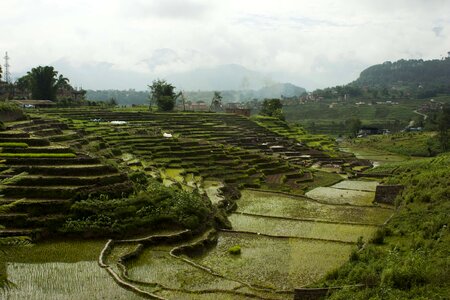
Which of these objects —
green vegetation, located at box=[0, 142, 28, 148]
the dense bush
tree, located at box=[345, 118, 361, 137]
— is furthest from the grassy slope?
tree, located at box=[345, 118, 361, 137]

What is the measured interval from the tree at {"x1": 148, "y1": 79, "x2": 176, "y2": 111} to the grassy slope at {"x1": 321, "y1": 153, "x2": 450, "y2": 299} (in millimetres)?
52553

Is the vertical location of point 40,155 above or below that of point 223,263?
above

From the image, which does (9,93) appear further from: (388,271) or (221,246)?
(388,271)

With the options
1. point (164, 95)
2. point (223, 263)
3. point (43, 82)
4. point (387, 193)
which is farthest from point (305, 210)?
point (43, 82)

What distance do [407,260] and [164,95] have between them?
210 ft

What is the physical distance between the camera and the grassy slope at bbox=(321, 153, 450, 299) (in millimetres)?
11570

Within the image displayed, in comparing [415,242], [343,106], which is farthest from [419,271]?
[343,106]

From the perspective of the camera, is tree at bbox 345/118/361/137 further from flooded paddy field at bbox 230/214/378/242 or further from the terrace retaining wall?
flooded paddy field at bbox 230/214/378/242

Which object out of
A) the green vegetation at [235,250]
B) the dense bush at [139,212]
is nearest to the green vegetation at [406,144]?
the dense bush at [139,212]

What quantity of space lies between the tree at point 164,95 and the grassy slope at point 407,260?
52.6 meters

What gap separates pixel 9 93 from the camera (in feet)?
241

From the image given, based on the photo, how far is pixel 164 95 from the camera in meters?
73.7

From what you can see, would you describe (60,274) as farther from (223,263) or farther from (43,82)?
(43,82)

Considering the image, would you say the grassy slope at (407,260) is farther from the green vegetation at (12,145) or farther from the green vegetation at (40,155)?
the green vegetation at (12,145)
